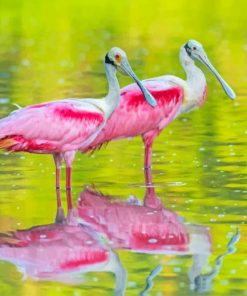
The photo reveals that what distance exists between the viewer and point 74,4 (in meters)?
39.1

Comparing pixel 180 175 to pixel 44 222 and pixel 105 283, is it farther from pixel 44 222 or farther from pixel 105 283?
pixel 105 283

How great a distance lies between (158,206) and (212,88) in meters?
8.79

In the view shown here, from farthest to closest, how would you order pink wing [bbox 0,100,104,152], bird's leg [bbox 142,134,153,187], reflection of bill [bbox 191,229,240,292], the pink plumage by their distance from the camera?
bird's leg [bbox 142,134,153,187], pink wing [bbox 0,100,104,152], the pink plumage, reflection of bill [bbox 191,229,240,292]

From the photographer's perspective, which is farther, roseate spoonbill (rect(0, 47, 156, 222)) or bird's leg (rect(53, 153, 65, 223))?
roseate spoonbill (rect(0, 47, 156, 222))

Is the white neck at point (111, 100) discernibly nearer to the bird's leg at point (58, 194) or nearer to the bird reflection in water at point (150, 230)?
the bird's leg at point (58, 194)

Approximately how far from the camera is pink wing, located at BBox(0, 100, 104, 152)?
11.3 meters

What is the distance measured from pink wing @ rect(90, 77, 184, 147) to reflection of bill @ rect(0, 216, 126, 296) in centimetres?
264

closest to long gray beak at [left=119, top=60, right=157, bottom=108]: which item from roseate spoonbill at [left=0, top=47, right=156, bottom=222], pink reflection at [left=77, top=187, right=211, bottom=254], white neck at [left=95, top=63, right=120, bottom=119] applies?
white neck at [left=95, top=63, right=120, bottom=119]

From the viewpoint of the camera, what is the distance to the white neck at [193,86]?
13.4 metres

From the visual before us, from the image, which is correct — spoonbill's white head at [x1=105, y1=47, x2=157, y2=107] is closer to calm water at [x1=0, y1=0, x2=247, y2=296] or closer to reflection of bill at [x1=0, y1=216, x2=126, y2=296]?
calm water at [x1=0, y1=0, x2=247, y2=296]

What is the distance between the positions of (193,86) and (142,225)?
3.45 m

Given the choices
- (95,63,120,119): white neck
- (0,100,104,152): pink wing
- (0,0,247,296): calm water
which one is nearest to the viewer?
(0,0,247,296): calm water

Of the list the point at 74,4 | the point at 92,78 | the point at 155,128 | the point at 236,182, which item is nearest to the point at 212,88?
the point at 92,78

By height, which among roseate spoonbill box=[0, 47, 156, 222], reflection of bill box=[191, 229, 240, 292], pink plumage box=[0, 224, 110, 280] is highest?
roseate spoonbill box=[0, 47, 156, 222]
